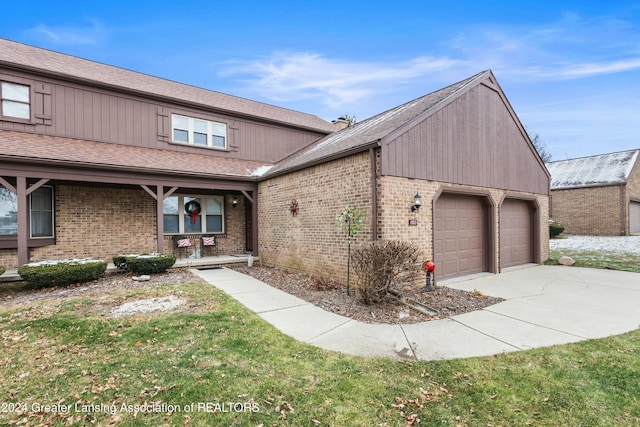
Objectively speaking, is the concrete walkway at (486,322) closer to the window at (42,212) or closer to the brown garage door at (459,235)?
the brown garage door at (459,235)

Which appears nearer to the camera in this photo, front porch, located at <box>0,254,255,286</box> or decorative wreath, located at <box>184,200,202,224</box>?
front porch, located at <box>0,254,255,286</box>

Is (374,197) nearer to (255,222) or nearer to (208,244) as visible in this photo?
(255,222)

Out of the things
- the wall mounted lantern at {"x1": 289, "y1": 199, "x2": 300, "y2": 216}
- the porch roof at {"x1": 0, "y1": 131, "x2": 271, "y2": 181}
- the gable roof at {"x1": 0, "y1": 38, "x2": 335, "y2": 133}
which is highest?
the gable roof at {"x1": 0, "y1": 38, "x2": 335, "y2": 133}

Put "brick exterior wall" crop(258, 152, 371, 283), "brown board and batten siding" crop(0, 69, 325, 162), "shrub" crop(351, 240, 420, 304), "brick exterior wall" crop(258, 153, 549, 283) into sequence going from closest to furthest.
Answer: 1. "shrub" crop(351, 240, 420, 304)
2. "brick exterior wall" crop(258, 153, 549, 283)
3. "brick exterior wall" crop(258, 152, 371, 283)
4. "brown board and batten siding" crop(0, 69, 325, 162)

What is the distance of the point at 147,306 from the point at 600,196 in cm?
2744

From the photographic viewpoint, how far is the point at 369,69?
15.7 meters

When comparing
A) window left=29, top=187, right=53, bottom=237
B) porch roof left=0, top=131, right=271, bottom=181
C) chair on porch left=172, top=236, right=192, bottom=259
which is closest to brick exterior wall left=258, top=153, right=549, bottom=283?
porch roof left=0, top=131, right=271, bottom=181

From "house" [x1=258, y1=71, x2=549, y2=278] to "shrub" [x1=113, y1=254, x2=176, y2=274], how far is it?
3387 millimetres

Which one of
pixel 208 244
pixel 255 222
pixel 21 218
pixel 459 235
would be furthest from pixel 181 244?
pixel 459 235

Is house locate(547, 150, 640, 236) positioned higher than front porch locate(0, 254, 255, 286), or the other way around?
house locate(547, 150, 640, 236)

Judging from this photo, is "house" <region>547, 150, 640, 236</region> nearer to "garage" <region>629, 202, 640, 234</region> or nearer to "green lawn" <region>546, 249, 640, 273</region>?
"garage" <region>629, 202, 640, 234</region>

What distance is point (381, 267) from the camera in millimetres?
5426

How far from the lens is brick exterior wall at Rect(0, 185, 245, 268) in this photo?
9.24 metres

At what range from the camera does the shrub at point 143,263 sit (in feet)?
27.8
